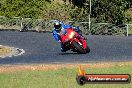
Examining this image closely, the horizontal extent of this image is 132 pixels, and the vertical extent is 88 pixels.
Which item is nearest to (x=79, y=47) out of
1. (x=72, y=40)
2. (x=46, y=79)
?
(x=72, y=40)

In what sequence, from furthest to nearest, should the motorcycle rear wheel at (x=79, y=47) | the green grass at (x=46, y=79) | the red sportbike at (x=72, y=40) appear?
1. the motorcycle rear wheel at (x=79, y=47)
2. the red sportbike at (x=72, y=40)
3. the green grass at (x=46, y=79)

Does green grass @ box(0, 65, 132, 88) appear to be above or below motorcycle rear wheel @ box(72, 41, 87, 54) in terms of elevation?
above

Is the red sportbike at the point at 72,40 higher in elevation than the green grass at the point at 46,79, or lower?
lower

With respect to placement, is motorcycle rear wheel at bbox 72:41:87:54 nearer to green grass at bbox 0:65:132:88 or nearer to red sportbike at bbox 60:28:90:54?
red sportbike at bbox 60:28:90:54

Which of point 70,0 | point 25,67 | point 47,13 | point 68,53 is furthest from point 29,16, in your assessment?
point 25,67

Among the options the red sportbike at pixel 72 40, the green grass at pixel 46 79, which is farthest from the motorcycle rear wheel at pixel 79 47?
the green grass at pixel 46 79

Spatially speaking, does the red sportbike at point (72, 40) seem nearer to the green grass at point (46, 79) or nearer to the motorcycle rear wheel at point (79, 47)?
the motorcycle rear wheel at point (79, 47)

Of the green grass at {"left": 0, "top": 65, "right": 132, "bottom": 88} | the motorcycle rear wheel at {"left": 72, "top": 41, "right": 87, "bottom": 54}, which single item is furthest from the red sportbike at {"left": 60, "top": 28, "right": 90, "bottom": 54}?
the green grass at {"left": 0, "top": 65, "right": 132, "bottom": 88}

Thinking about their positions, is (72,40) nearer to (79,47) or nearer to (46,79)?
(79,47)

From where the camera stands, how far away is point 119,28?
138ft

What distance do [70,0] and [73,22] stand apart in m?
8.65

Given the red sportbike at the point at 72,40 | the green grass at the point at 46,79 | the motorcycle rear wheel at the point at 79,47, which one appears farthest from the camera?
the motorcycle rear wheel at the point at 79,47

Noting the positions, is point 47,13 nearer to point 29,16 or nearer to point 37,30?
point 29,16

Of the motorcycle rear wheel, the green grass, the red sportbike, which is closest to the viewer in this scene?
the green grass
